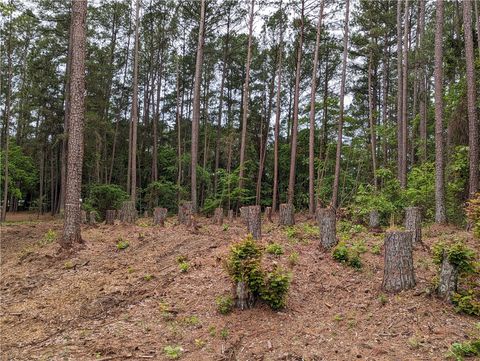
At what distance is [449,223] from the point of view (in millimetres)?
11180

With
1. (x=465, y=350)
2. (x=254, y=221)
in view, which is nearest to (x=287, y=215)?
(x=254, y=221)

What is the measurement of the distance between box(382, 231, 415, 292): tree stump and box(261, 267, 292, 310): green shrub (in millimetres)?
1513

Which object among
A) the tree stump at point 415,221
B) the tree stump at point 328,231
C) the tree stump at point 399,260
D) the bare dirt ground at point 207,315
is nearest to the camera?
the bare dirt ground at point 207,315

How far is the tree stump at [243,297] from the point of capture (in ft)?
15.6

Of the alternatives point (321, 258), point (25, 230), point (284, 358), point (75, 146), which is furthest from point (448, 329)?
point (25, 230)

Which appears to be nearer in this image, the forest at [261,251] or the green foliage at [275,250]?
the forest at [261,251]

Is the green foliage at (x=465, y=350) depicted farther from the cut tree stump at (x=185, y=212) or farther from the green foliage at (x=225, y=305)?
the cut tree stump at (x=185, y=212)

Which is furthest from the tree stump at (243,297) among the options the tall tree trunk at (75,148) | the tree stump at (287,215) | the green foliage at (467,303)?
the tree stump at (287,215)

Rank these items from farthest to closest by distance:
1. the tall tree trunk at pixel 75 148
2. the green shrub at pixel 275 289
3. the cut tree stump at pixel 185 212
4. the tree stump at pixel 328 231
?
the cut tree stump at pixel 185 212 → the tall tree trunk at pixel 75 148 → the tree stump at pixel 328 231 → the green shrub at pixel 275 289

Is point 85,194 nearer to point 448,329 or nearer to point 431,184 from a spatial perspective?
point 431,184

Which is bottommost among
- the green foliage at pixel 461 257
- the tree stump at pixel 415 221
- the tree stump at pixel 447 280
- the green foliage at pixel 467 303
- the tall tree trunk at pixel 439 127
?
the green foliage at pixel 467 303

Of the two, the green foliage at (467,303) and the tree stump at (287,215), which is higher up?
the tree stump at (287,215)

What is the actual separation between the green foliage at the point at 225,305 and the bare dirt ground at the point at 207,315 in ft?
0.25

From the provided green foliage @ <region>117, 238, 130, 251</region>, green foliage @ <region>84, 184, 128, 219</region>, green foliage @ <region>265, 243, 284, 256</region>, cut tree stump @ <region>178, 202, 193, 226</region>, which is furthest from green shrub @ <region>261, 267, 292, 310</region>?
green foliage @ <region>84, 184, 128, 219</region>
